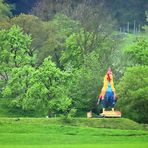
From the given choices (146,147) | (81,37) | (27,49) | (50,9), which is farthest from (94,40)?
(146,147)

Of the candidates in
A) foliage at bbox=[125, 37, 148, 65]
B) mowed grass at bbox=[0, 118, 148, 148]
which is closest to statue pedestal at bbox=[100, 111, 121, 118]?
mowed grass at bbox=[0, 118, 148, 148]

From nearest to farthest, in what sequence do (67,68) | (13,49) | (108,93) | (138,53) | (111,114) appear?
(111,114)
(108,93)
(13,49)
(67,68)
(138,53)

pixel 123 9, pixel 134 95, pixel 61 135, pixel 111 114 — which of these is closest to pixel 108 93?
pixel 111 114

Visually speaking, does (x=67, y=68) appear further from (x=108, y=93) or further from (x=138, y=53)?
(x=108, y=93)

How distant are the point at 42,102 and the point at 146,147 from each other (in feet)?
59.0

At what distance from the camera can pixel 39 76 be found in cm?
5841

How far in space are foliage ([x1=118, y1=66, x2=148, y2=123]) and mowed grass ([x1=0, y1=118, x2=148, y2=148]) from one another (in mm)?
4695

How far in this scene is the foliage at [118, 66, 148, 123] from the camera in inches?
2259

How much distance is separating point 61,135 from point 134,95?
41.2 ft

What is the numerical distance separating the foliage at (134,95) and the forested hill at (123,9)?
57009 mm

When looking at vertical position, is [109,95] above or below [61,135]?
above

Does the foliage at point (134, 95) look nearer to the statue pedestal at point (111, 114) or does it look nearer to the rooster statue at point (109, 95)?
the rooster statue at point (109, 95)

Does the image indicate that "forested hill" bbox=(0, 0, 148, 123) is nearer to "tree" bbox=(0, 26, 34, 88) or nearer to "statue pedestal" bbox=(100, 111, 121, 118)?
"tree" bbox=(0, 26, 34, 88)

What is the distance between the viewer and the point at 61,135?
46406 millimetres
